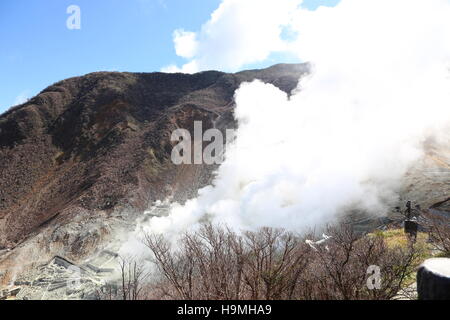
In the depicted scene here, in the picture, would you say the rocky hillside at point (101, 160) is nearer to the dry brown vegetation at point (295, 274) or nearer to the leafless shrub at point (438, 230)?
the leafless shrub at point (438, 230)

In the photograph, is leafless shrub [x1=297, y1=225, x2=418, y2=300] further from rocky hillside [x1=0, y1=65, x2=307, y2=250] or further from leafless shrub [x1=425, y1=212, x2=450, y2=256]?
rocky hillside [x1=0, y1=65, x2=307, y2=250]

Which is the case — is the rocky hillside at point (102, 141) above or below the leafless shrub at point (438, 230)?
above

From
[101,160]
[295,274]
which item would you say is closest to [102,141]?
[101,160]

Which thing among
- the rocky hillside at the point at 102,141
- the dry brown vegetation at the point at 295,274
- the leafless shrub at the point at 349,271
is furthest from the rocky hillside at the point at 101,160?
the dry brown vegetation at the point at 295,274

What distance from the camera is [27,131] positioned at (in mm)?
44656

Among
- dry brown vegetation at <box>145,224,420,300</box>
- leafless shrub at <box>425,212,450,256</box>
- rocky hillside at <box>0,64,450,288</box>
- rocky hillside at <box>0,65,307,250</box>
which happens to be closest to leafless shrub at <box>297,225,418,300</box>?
dry brown vegetation at <box>145,224,420,300</box>

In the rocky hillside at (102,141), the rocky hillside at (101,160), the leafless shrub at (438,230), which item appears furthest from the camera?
the rocky hillside at (102,141)

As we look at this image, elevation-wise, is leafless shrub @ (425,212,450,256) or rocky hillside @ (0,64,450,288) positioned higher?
rocky hillside @ (0,64,450,288)

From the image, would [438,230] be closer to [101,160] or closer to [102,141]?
[101,160]

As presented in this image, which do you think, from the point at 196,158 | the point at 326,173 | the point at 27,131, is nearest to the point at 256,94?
the point at 196,158

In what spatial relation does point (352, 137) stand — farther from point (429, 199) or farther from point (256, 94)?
point (256, 94)

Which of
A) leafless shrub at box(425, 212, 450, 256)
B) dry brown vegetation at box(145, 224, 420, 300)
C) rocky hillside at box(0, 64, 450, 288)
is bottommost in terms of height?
dry brown vegetation at box(145, 224, 420, 300)

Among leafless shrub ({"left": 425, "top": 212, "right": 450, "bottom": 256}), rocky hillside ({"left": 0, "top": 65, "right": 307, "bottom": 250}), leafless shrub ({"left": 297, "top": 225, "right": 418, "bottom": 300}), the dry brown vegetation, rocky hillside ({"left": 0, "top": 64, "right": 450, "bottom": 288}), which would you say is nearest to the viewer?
the dry brown vegetation
